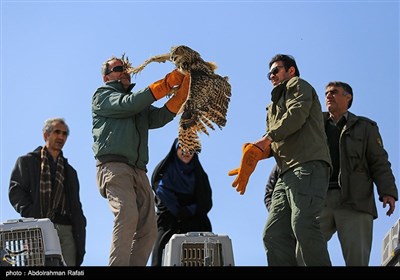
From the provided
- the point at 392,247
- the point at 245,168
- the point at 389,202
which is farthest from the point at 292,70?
the point at 392,247

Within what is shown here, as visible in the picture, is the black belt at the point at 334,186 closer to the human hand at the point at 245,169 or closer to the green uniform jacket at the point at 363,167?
the green uniform jacket at the point at 363,167

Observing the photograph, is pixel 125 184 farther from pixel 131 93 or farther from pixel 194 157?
pixel 194 157

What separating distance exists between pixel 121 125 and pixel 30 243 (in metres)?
1.29

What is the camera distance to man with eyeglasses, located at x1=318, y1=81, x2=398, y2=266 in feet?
29.1

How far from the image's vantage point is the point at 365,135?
920cm

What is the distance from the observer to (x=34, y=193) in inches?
362

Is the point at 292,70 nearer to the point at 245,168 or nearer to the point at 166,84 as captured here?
the point at 245,168

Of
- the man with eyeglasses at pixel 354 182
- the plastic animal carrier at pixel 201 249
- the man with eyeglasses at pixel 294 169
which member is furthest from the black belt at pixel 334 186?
the plastic animal carrier at pixel 201 249

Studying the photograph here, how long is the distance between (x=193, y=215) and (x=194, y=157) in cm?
75

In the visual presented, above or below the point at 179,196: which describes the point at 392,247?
below

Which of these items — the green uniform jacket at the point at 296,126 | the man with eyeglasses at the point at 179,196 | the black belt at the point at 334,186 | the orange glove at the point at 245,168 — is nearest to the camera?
the green uniform jacket at the point at 296,126

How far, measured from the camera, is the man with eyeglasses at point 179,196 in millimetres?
9695
